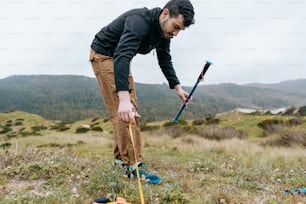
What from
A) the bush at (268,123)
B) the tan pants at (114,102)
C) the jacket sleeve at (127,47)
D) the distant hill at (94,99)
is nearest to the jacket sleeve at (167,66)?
the tan pants at (114,102)

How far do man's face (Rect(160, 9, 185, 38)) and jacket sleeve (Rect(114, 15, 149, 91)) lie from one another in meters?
0.18

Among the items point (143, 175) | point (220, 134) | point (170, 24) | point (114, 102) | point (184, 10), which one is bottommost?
point (220, 134)

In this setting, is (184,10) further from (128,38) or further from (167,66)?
(167,66)

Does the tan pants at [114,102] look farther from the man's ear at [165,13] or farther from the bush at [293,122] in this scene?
the bush at [293,122]

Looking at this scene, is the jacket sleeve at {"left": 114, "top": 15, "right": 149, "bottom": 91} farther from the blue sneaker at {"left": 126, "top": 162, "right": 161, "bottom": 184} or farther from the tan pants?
the blue sneaker at {"left": 126, "top": 162, "right": 161, "bottom": 184}

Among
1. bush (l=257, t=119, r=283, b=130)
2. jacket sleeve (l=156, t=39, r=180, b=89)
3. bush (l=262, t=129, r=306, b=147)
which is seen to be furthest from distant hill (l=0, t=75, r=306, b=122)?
jacket sleeve (l=156, t=39, r=180, b=89)

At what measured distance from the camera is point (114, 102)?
11.6ft

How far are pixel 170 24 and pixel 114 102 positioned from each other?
1.11 m

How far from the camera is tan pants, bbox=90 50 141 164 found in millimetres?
3480

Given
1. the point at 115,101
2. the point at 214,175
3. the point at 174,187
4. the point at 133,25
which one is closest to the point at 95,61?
the point at 115,101

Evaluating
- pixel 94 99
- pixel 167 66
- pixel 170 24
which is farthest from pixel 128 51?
pixel 94 99

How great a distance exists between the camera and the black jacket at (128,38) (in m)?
2.72

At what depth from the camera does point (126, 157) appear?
356 centimetres

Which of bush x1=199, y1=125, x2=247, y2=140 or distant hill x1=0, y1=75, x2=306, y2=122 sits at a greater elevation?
bush x1=199, y1=125, x2=247, y2=140
